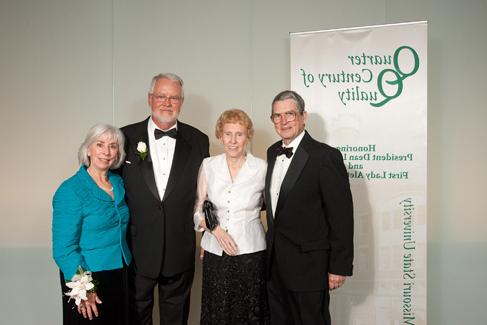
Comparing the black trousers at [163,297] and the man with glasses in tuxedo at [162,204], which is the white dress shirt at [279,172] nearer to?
the man with glasses in tuxedo at [162,204]

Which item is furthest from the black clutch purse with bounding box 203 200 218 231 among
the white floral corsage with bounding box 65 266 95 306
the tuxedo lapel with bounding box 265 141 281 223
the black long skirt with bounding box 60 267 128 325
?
the white floral corsage with bounding box 65 266 95 306

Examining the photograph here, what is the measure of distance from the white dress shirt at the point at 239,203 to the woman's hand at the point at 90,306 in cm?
65

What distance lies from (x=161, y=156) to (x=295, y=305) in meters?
1.20

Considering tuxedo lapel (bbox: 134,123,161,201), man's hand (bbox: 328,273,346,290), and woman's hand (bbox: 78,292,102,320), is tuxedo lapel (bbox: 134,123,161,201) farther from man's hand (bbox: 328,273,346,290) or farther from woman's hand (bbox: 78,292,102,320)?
man's hand (bbox: 328,273,346,290)

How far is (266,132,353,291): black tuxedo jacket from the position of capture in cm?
215

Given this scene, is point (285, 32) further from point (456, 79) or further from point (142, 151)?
point (142, 151)

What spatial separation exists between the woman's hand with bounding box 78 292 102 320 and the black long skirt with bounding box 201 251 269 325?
2.05 ft

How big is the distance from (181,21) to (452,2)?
91.3 inches

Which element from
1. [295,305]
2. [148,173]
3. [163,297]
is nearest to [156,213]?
[148,173]

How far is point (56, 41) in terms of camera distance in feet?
11.4

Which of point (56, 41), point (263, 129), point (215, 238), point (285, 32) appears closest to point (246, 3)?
point (285, 32)

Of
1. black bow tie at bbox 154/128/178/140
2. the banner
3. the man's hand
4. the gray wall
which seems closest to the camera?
the man's hand

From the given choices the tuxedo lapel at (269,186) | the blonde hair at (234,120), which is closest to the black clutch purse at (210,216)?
the tuxedo lapel at (269,186)

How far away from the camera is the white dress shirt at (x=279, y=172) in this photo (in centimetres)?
225
